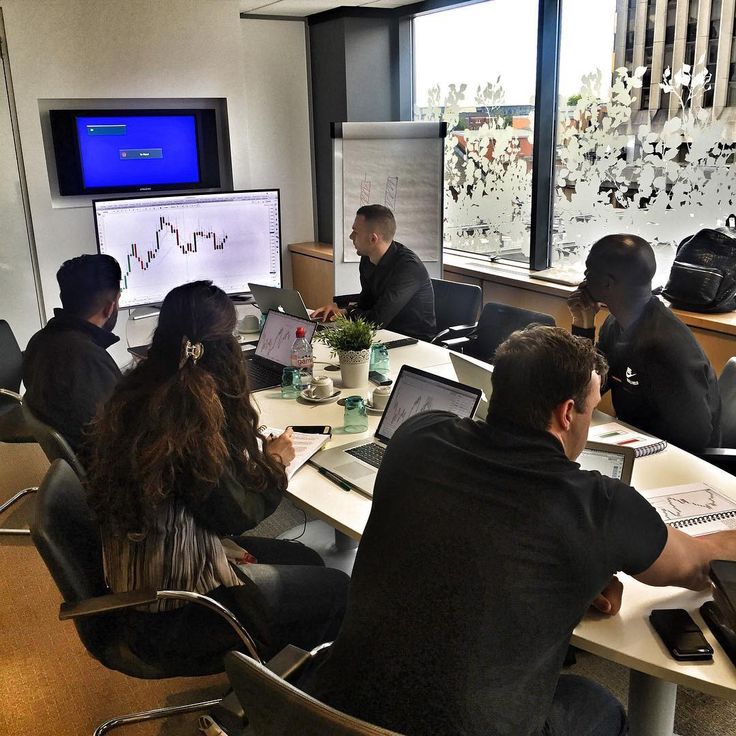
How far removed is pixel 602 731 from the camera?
5.18ft

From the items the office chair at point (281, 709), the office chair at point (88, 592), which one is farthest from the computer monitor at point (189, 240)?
the office chair at point (281, 709)

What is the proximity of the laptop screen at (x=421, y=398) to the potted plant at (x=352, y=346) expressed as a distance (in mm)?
470

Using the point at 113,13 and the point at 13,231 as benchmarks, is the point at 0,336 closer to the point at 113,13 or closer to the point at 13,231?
the point at 13,231

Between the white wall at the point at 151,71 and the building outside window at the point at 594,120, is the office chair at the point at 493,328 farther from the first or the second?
the white wall at the point at 151,71

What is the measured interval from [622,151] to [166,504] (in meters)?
3.65

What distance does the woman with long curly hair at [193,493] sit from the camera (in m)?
1.75

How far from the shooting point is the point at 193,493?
1.79 metres

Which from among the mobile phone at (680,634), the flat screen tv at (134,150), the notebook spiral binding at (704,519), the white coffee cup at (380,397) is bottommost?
the mobile phone at (680,634)

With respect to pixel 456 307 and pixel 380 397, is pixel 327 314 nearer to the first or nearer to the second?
pixel 456 307

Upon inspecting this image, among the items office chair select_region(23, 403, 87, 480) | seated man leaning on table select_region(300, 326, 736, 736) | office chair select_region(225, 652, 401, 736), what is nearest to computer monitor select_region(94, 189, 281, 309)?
office chair select_region(23, 403, 87, 480)

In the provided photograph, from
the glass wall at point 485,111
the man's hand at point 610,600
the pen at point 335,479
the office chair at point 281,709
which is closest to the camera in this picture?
the office chair at point 281,709

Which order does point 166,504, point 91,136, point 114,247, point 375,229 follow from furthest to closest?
point 91,136 → point 114,247 → point 375,229 → point 166,504

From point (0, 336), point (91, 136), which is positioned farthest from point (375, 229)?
point (91, 136)

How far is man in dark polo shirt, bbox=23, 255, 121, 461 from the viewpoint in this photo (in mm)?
2479
